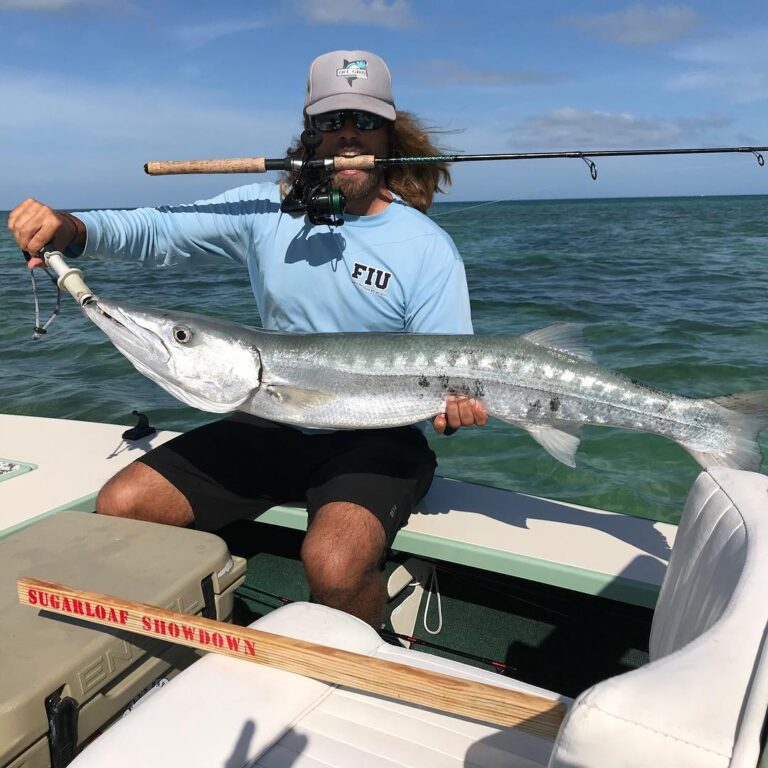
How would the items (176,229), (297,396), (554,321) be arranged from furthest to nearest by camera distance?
(554,321), (176,229), (297,396)

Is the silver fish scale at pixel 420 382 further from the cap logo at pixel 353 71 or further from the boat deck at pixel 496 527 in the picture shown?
the cap logo at pixel 353 71

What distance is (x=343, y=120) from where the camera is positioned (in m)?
3.53

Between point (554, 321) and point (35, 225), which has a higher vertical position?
point (35, 225)

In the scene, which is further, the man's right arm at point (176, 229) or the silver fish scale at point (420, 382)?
the man's right arm at point (176, 229)

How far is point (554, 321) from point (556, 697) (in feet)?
28.5

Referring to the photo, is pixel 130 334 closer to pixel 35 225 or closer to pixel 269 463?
pixel 35 225

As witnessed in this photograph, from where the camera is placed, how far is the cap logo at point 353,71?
3410 mm

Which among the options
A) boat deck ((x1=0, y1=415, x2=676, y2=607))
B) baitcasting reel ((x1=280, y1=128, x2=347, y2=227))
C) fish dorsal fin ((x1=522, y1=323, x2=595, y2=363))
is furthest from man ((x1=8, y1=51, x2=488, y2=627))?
fish dorsal fin ((x1=522, y1=323, x2=595, y2=363))

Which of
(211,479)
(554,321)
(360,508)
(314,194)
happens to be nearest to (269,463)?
(211,479)

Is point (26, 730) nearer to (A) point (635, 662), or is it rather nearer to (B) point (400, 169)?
(A) point (635, 662)

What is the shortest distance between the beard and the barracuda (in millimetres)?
792

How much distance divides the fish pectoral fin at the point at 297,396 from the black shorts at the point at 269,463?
0.31 metres

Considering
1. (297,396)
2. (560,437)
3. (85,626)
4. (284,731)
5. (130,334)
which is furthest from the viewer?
(560,437)

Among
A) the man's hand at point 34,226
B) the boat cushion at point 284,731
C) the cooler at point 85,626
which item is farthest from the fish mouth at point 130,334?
the boat cushion at point 284,731
